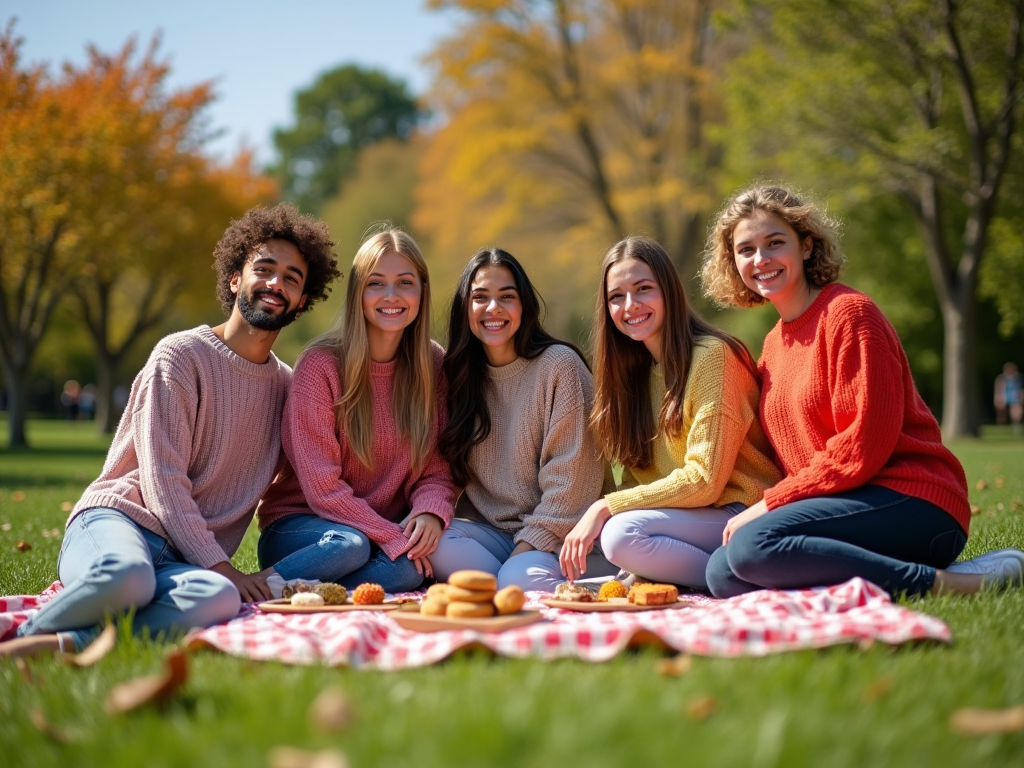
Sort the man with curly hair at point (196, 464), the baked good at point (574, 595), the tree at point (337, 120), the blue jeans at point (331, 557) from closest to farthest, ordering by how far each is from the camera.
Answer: the man with curly hair at point (196, 464)
the baked good at point (574, 595)
the blue jeans at point (331, 557)
the tree at point (337, 120)

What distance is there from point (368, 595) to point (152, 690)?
5.89 feet

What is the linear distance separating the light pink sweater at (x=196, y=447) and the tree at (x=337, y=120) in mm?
62217

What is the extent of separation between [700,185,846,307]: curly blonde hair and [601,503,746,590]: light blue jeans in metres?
1.13

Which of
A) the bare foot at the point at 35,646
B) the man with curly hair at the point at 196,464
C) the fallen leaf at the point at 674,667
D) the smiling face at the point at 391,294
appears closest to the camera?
the fallen leaf at the point at 674,667

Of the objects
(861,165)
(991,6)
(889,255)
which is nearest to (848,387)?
(991,6)

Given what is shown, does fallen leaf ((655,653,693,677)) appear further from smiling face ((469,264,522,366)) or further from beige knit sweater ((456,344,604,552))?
smiling face ((469,264,522,366))

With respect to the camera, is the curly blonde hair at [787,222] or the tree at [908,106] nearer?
the curly blonde hair at [787,222]

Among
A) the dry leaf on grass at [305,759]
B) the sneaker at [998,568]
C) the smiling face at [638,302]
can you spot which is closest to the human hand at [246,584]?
the smiling face at [638,302]

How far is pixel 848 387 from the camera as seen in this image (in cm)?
426

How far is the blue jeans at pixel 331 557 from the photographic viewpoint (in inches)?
189

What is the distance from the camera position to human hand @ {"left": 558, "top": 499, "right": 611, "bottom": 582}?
471 centimetres

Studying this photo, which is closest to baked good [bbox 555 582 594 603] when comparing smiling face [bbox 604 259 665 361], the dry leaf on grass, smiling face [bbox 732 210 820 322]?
smiling face [bbox 604 259 665 361]

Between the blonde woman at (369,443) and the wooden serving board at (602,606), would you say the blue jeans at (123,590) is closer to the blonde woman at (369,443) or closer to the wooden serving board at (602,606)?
the blonde woman at (369,443)

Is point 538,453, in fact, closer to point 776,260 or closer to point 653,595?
point 653,595
